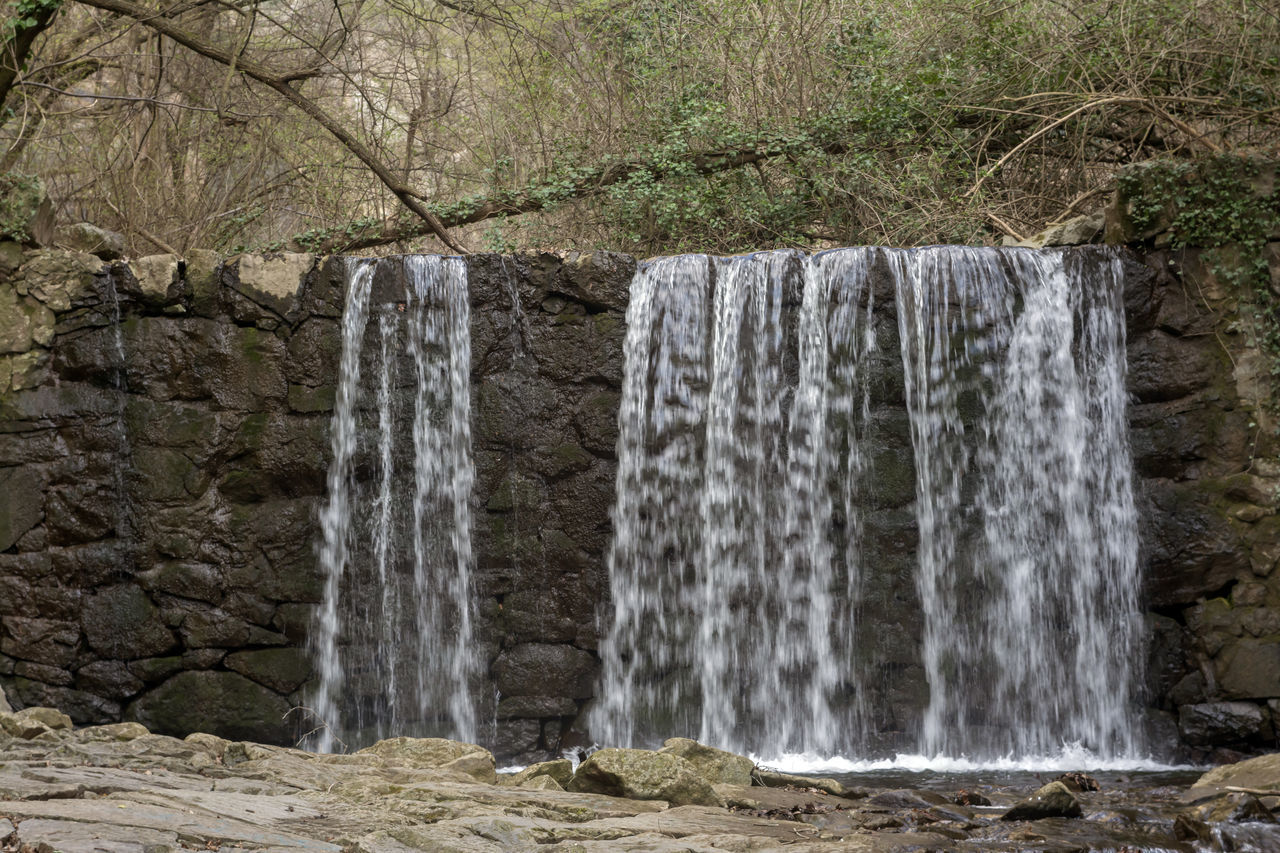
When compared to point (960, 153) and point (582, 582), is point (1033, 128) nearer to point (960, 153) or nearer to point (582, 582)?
point (960, 153)

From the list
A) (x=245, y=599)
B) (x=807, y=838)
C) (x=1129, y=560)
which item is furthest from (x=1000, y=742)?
(x=245, y=599)

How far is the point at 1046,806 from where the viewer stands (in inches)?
182

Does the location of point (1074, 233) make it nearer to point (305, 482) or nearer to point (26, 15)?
point (305, 482)

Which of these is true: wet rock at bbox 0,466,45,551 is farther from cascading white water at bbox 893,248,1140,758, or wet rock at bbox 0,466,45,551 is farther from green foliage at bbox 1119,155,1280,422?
green foliage at bbox 1119,155,1280,422

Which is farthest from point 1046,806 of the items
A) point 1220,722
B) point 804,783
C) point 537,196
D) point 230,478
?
point 537,196

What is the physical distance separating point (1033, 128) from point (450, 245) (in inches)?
184

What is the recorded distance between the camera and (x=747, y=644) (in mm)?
6863

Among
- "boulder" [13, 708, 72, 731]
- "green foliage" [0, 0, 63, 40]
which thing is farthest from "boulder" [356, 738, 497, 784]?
"green foliage" [0, 0, 63, 40]

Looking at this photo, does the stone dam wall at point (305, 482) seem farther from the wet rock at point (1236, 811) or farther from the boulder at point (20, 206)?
Result: the wet rock at point (1236, 811)

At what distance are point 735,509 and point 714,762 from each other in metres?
2.05

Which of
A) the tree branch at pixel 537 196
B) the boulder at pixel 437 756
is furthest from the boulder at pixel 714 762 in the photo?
the tree branch at pixel 537 196

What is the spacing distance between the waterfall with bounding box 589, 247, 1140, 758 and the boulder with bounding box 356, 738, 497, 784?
1.63m

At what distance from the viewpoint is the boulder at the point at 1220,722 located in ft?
21.1

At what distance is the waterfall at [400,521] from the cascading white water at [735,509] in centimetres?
97
